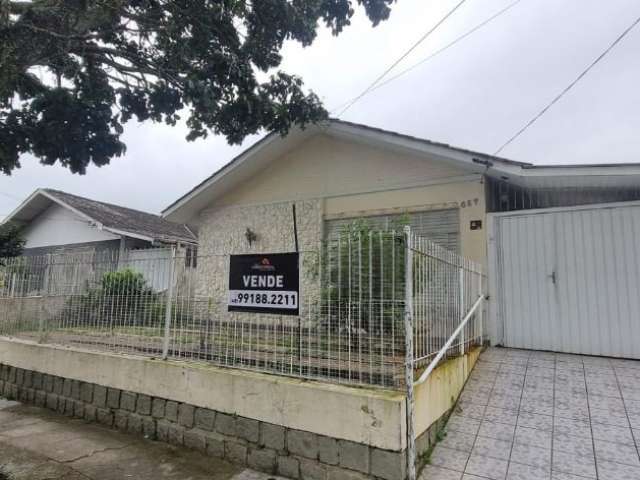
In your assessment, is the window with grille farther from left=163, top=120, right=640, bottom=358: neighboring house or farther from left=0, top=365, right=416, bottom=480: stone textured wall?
left=0, top=365, right=416, bottom=480: stone textured wall

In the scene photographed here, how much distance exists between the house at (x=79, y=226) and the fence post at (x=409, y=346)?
1027 centimetres

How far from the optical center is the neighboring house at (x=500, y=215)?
5.78 m

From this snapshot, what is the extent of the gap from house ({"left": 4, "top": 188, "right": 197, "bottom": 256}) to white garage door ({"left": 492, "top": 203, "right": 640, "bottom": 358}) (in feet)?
32.3

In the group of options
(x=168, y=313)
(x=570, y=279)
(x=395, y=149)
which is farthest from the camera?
(x=395, y=149)

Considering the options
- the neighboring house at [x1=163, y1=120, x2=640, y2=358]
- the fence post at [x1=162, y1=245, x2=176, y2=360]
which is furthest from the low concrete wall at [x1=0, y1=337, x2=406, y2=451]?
the neighboring house at [x1=163, y1=120, x2=640, y2=358]

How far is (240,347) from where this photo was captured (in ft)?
14.6

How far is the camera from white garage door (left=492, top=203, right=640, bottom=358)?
573 cm

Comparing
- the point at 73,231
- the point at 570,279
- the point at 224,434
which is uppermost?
the point at 73,231

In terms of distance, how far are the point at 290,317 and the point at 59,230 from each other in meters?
14.6

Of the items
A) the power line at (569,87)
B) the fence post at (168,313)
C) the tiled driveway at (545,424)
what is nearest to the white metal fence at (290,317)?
the fence post at (168,313)

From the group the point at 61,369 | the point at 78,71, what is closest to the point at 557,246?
the point at 61,369

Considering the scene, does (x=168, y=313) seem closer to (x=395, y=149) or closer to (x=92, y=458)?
(x=92, y=458)

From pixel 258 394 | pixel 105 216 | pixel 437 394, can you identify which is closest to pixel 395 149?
pixel 437 394

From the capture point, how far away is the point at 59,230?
15.1 m
